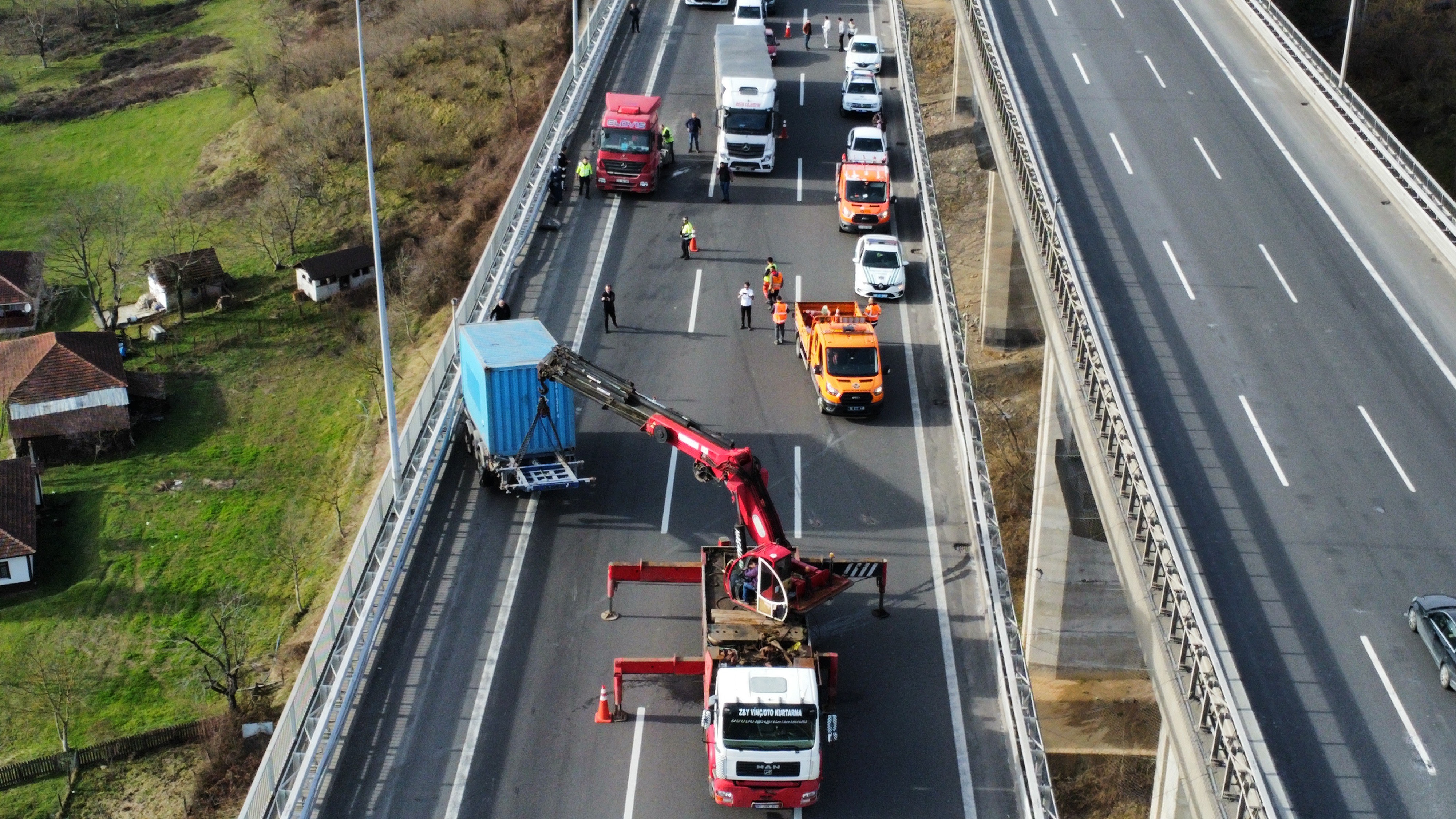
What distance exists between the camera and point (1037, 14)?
5509 centimetres

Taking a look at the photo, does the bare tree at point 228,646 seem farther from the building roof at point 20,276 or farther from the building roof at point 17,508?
the building roof at point 20,276

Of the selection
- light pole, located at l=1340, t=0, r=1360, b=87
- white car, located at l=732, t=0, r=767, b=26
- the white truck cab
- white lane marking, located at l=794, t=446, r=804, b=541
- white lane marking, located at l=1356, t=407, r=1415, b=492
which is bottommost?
white lane marking, located at l=794, t=446, r=804, b=541

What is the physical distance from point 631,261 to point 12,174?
6207 cm

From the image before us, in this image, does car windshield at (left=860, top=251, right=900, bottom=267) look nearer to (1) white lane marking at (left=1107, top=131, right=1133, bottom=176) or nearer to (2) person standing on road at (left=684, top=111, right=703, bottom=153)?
(1) white lane marking at (left=1107, top=131, right=1133, bottom=176)

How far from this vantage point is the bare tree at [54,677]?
144ft

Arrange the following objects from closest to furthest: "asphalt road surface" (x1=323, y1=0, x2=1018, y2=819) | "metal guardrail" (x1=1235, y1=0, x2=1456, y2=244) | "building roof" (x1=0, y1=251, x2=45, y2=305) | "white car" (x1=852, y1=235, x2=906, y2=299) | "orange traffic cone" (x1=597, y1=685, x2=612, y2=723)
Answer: "asphalt road surface" (x1=323, y1=0, x2=1018, y2=819)
"orange traffic cone" (x1=597, y1=685, x2=612, y2=723)
"metal guardrail" (x1=1235, y1=0, x2=1456, y2=244)
"white car" (x1=852, y1=235, x2=906, y2=299)
"building roof" (x1=0, y1=251, x2=45, y2=305)

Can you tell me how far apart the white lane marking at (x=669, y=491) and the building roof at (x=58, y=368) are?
111 ft

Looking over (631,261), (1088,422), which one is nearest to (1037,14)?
(631,261)

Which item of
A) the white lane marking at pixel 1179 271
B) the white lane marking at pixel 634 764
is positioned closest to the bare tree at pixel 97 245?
the white lane marking at pixel 1179 271

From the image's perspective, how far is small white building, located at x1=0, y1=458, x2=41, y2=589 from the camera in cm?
4931

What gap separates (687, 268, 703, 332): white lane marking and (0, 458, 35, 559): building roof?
2457cm

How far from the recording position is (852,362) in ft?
118

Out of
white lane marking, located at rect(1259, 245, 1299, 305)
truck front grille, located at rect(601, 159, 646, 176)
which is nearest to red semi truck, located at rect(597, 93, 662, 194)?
truck front grille, located at rect(601, 159, 646, 176)

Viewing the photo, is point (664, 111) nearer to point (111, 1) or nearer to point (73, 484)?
point (73, 484)
